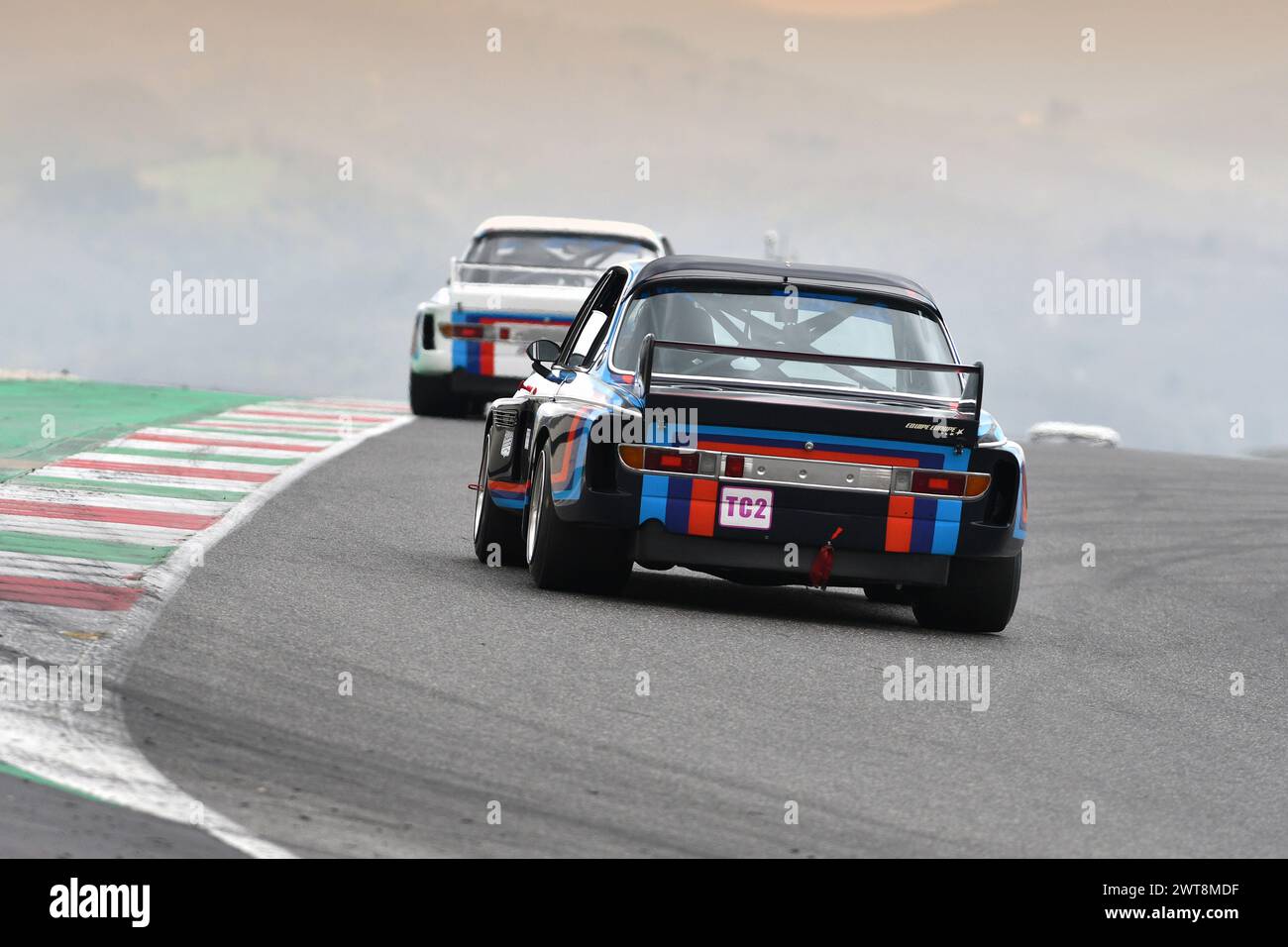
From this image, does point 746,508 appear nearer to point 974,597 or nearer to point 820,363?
point 820,363

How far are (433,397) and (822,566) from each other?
40.7ft

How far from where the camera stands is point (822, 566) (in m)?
8.59

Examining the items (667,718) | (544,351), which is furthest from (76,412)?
(667,718)

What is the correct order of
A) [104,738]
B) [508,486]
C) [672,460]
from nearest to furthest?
[104,738], [672,460], [508,486]

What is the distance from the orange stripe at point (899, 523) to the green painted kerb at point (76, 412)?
232 inches

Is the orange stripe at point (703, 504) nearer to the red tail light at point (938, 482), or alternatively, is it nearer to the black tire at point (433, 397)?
the red tail light at point (938, 482)

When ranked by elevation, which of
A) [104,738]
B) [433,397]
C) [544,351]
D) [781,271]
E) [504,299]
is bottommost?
[433,397]

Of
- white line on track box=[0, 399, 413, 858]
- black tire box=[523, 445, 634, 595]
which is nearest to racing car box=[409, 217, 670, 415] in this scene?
black tire box=[523, 445, 634, 595]

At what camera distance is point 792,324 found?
9367 mm

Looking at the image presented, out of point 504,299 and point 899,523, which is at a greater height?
point 504,299

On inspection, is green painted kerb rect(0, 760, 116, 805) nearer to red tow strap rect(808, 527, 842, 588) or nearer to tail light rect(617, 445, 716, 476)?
tail light rect(617, 445, 716, 476)

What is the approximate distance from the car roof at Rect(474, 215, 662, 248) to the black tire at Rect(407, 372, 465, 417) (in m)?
1.47
